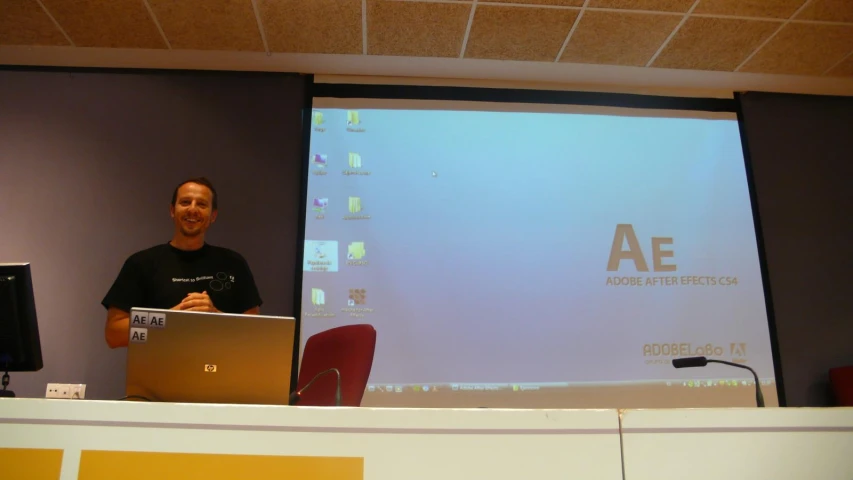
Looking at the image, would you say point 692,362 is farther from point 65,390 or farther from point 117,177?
point 117,177

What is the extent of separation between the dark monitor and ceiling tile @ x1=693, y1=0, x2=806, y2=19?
3.04m

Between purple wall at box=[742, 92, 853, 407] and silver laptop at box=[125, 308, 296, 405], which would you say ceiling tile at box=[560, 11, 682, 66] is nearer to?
purple wall at box=[742, 92, 853, 407]

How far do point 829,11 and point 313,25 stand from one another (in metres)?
2.67

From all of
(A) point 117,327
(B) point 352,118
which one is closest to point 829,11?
(B) point 352,118

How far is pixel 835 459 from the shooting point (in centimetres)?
87

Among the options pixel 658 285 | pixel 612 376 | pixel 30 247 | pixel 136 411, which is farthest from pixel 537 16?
pixel 30 247

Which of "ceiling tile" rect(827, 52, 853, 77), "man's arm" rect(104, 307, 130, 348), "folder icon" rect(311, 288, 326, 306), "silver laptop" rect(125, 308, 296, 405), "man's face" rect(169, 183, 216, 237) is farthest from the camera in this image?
"ceiling tile" rect(827, 52, 853, 77)

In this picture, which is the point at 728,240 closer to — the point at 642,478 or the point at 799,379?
the point at 799,379

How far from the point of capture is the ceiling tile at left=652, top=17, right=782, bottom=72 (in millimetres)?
2854

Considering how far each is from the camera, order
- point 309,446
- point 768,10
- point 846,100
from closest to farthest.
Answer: point 309,446 < point 768,10 < point 846,100

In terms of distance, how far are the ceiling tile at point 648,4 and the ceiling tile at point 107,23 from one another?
2.30 metres

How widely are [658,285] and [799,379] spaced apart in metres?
0.91

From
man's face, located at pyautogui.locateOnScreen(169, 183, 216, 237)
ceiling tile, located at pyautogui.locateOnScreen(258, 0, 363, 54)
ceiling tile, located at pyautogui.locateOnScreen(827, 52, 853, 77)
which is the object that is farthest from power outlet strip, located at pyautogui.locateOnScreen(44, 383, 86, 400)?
ceiling tile, located at pyautogui.locateOnScreen(827, 52, 853, 77)

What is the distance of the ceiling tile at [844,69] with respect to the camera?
10.4 ft
